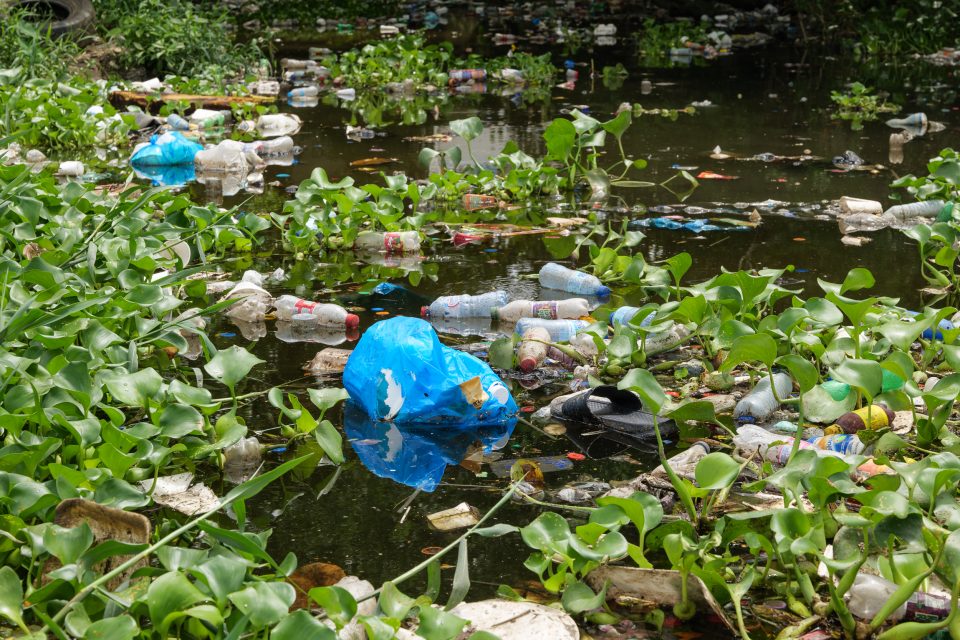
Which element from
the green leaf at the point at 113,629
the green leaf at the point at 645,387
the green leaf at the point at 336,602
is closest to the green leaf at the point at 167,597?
the green leaf at the point at 113,629

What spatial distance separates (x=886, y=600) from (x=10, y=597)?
1.35 metres

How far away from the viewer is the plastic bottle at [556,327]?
312cm

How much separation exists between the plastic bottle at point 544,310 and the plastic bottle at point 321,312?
0.46 meters

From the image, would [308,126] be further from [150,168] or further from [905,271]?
[905,271]

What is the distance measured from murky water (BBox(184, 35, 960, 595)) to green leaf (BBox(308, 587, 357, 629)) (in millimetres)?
426

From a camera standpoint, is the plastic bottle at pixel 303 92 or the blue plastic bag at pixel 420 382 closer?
the blue plastic bag at pixel 420 382

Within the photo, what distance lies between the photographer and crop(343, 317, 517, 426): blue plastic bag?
265 cm

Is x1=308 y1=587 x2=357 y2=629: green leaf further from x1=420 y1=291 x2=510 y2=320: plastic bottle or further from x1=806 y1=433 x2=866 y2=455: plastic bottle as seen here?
x1=420 y1=291 x2=510 y2=320: plastic bottle

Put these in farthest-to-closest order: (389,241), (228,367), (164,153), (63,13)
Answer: (63,13) < (164,153) < (389,241) < (228,367)

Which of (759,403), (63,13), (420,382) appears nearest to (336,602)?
(420,382)

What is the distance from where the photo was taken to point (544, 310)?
3338mm

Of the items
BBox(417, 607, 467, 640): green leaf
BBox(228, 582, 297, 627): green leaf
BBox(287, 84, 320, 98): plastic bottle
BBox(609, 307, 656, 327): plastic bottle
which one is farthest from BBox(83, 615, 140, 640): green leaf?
BBox(287, 84, 320, 98): plastic bottle

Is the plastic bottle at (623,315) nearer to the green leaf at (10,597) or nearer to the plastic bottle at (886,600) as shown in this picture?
the plastic bottle at (886,600)

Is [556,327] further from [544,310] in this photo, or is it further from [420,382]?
[420,382]
